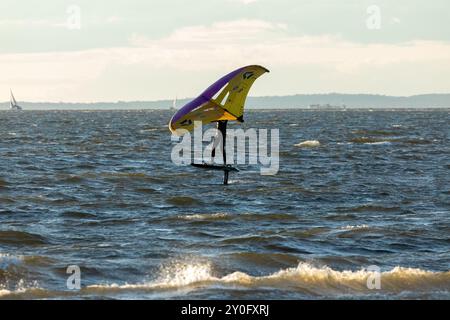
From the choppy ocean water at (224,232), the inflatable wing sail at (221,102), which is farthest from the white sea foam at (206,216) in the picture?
the inflatable wing sail at (221,102)

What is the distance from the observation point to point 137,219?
24.8 m

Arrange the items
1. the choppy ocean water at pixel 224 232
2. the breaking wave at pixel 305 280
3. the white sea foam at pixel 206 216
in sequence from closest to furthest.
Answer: the breaking wave at pixel 305 280, the choppy ocean water at pixel 224 232, the white sea foam at pixel 206 216

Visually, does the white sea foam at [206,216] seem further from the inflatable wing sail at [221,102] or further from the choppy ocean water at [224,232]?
the inflatable wing sail at [221,102]

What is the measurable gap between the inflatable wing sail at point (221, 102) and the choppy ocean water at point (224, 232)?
2827 millimetres

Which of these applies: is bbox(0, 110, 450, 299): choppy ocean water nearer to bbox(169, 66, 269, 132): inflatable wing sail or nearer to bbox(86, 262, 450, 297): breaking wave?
bbox(86, 262, 450, 297): breaking wave

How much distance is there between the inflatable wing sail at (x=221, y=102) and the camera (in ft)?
81.3

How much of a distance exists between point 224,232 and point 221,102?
15.0 ft

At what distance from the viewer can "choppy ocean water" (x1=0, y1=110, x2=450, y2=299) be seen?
1664 centimetres

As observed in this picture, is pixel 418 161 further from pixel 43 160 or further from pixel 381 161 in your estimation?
pixel 43 160

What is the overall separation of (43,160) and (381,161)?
18622 millimetres

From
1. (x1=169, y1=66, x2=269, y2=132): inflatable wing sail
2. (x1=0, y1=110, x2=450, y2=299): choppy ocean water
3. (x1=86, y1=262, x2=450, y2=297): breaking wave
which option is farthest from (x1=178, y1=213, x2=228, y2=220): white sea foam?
(x1=86, y1=262, x2=450, y2=297): breaking wave

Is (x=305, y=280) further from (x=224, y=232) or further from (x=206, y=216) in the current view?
(x=206, y=216)

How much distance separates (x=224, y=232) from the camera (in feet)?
73.4
